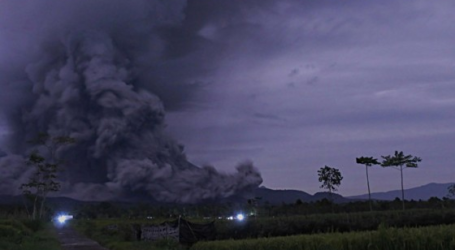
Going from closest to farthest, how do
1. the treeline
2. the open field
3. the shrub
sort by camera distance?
the open field
the shrub
the treeline

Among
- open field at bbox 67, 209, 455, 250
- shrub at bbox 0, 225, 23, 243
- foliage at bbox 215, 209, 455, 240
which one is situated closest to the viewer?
open field at bbox 67, 209, 455, 250

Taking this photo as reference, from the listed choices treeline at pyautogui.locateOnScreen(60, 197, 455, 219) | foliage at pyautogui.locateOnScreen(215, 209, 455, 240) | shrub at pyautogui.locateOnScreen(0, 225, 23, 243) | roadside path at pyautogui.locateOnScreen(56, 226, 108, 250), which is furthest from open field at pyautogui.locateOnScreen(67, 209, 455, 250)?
treeline at pyautogui.locateOnScreen(60, 197, 455, 219)

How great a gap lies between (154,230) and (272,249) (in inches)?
683

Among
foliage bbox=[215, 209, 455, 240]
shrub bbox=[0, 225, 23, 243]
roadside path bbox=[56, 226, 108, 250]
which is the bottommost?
roadside path bbox=[56, 226, 108, 250]

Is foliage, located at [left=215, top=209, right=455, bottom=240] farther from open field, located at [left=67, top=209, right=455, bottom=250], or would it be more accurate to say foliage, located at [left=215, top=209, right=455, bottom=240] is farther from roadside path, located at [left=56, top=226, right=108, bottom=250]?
roadside path, located at [left=56, top=226, right=108, bottom=250]

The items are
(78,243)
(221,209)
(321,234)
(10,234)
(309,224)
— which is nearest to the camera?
(321,234)

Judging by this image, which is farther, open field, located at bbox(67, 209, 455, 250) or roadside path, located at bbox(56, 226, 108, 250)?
roadside path, located at bbox(56, 226, 108, 250)

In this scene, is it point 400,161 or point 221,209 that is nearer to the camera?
point 400,161

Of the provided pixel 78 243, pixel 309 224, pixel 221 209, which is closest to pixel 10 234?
pixel 78 243

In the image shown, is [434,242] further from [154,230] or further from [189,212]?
[189,212]

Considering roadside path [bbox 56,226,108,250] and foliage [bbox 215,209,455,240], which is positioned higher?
foliage [bbox 215,209,455,240]

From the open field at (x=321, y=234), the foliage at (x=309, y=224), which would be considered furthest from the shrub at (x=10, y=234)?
the foliage at (x=309, y=224)

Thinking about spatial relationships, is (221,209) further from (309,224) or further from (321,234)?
(321,234)

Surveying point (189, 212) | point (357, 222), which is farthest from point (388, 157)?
point (189, 212)
